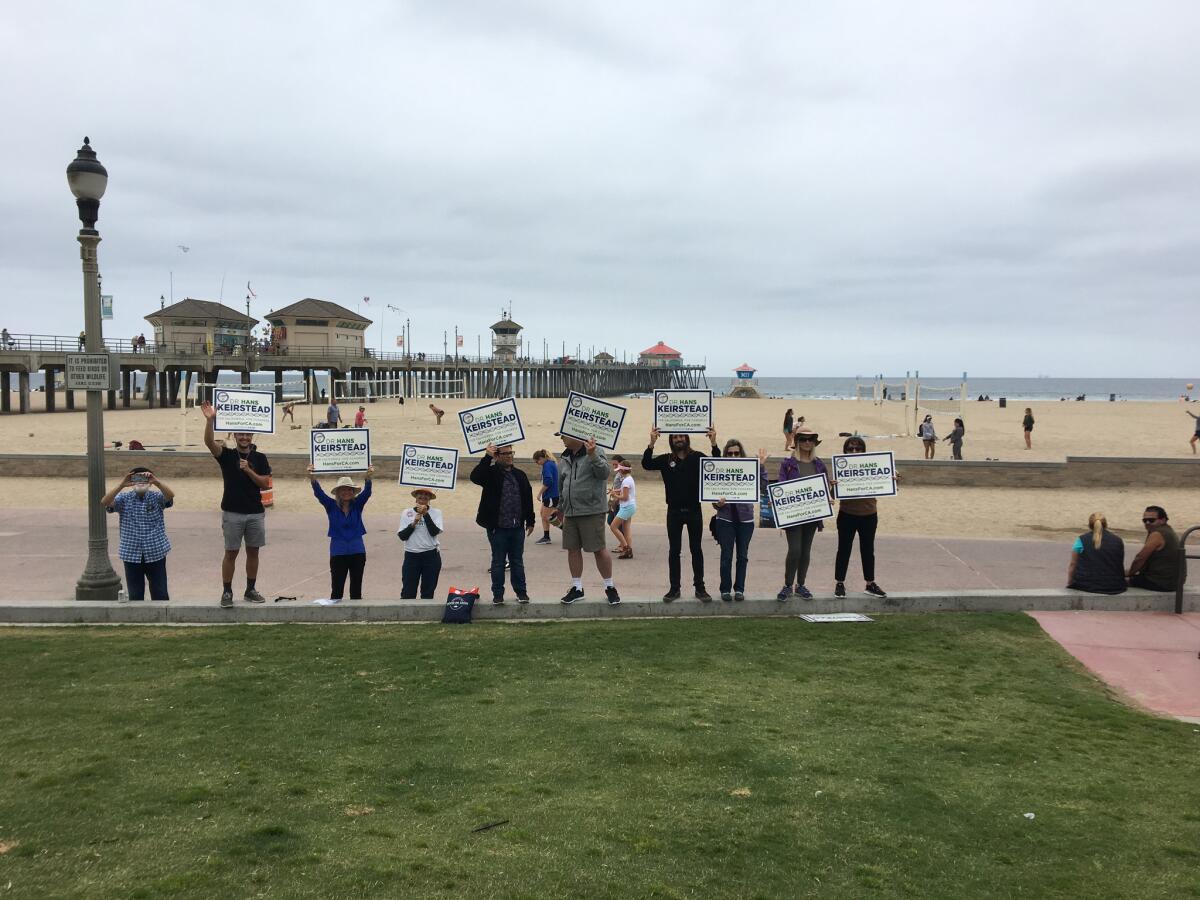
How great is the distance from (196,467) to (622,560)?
1365 cm

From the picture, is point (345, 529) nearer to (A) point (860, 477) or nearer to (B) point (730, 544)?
(B) point (730, 544)

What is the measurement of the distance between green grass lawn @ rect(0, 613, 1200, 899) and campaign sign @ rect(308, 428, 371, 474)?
2265 mm

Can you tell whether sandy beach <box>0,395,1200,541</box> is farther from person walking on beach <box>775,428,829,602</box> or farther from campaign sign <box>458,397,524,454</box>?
campaign sign <box>458,397,524,454</box>

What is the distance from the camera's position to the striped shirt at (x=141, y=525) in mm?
8523

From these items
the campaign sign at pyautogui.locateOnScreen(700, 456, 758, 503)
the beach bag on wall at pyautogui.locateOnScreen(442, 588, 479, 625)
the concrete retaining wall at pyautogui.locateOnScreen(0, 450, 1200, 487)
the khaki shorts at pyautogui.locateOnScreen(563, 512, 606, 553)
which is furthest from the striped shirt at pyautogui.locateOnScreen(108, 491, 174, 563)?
the concrete retaining wall at pyautogui.locateOnScreen(0, 450, 1200, 487)

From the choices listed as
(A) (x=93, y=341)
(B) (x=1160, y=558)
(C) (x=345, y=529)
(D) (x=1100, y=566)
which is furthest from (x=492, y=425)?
(B) (x=1160, y=558)

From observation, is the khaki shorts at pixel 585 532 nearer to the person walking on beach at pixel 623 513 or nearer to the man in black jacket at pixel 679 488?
the man in black jacket at pixel 679 488

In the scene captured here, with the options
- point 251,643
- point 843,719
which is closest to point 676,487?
point 843,719

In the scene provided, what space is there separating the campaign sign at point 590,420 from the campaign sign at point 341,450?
2172mm

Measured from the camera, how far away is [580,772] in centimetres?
485

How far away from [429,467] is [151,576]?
2.95 metres

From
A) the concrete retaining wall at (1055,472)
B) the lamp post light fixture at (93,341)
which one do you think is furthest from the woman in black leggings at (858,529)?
the concrete retaining wall at (1055,472)

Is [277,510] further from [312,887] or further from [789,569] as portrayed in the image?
[312,887]

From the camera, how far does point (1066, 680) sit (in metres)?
6.86
